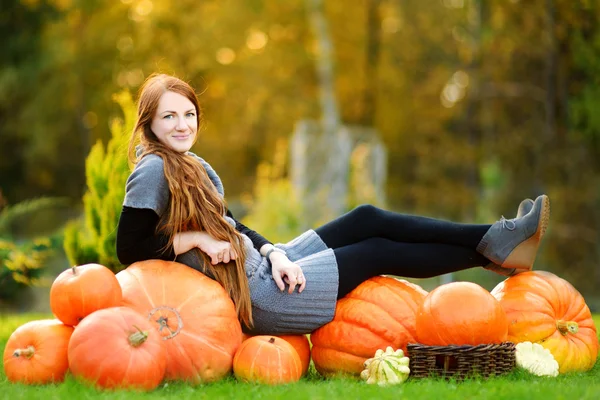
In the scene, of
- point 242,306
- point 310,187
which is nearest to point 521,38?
point 310,187

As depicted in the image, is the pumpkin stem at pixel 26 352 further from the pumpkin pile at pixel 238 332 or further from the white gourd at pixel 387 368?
the white gourd at pixel 387 368

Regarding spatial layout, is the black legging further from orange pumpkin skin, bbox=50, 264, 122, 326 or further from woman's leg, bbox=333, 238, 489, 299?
orange pumpkin skin, bbox=50, 264, 122, 326

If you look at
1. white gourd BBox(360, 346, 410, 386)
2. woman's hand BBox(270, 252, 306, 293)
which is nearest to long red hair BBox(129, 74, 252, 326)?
woman's hand BBox(270, 252, 306, 293)

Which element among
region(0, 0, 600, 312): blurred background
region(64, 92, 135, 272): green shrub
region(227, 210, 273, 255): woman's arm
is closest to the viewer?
region(227, 210, 273, 255): woman's arm

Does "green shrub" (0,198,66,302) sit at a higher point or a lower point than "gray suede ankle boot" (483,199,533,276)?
lower

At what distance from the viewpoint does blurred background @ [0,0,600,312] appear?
11094 millimetres

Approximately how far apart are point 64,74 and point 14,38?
2.06 meters

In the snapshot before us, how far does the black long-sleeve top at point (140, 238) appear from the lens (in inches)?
134

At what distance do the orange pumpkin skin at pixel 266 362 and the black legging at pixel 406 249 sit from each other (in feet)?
1.68

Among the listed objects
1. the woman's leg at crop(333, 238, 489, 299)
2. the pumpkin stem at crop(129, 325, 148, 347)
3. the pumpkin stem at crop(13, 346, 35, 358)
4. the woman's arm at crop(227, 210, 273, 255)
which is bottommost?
the pumpkin stem at crop(13, 346, 35, 358)

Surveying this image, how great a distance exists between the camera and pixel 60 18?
16.7 m

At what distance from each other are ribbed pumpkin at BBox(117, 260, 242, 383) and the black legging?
2.11 feet

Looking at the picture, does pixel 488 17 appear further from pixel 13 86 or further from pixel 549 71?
pixel 13 86

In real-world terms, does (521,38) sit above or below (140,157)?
above
